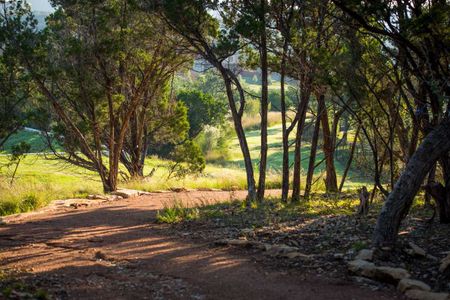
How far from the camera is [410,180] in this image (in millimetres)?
5566

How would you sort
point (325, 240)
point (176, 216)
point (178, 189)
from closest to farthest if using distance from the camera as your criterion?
1. point (325, 240)
2. point (176, 216)
3. point (178, 189)

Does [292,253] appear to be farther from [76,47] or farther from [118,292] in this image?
[76,47]

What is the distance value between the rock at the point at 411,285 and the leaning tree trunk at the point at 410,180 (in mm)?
964

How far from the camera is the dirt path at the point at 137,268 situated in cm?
483

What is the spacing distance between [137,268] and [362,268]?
2.48m

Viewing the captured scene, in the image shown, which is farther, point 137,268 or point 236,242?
point 236,242

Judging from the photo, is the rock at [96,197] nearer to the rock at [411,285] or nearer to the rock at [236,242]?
the rock at [236,242]

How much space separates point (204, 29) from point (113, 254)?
588 cm

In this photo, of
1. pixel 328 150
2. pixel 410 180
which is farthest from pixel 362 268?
pixel 328 150

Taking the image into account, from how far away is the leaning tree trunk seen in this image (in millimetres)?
5496

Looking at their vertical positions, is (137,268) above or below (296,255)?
below

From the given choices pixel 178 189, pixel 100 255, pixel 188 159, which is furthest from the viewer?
pixel 188 159

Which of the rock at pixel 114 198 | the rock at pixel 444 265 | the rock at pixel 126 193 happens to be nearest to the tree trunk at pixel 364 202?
the rock at pixel 444 265

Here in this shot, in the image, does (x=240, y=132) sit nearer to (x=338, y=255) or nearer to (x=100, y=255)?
(x=100, y=255)
